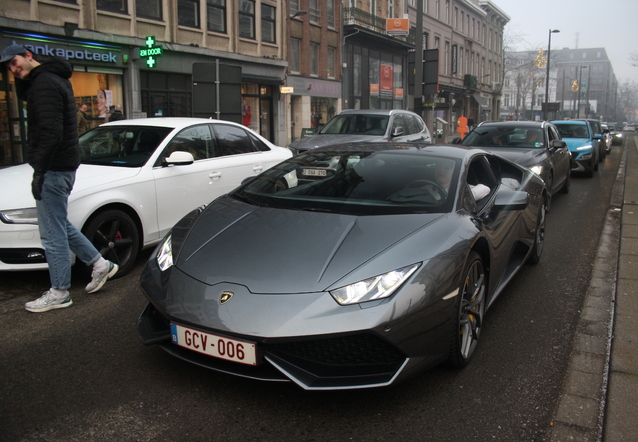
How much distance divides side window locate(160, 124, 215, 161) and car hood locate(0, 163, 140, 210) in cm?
60

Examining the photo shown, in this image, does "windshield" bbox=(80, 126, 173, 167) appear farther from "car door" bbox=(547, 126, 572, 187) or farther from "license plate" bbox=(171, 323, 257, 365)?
"car door" bbox=(547, 126, 572, 187)

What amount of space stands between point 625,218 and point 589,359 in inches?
227

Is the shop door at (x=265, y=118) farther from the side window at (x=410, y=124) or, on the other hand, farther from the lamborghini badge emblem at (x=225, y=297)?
the lamborghini badge emblem at (x=225, y=297)

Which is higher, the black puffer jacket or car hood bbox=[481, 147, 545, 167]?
the black puffer jacket

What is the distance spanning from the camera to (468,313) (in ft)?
11.6

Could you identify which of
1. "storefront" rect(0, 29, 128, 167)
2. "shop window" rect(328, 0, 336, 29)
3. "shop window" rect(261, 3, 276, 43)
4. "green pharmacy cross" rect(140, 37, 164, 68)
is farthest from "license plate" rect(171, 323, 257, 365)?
"shop window" rect(328, 0, 336, 29)

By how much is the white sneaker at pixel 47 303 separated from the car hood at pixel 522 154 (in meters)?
7.02

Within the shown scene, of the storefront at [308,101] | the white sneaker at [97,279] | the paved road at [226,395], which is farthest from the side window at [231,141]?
the storefront at [308,101]

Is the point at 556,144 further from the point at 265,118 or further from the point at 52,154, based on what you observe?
the point at 265,118

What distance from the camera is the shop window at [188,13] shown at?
21.6 meters

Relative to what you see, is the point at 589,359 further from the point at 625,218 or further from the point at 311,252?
the point at 625,218

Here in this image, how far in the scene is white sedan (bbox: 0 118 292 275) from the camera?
15.5 feet

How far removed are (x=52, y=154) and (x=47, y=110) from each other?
0.32 metres

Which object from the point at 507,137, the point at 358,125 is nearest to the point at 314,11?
the point at 358,125
